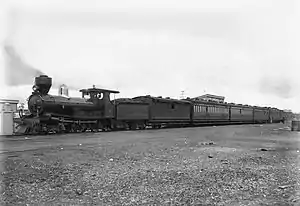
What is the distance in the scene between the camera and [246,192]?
5.52 meters

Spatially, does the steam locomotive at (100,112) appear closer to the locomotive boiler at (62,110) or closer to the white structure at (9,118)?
the locomotive boiler at (62,110)

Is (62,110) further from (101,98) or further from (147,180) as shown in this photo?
(147,180)

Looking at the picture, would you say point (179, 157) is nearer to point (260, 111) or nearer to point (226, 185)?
point (226, 185)

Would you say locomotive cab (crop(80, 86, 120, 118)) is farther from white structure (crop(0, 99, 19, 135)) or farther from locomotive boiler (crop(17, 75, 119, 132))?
white structure (crop(0, 99, 19, 135))

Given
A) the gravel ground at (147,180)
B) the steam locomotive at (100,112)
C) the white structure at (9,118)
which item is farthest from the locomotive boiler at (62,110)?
the gravel ground at (147,180)

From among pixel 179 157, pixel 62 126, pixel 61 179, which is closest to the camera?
pixel 61 179

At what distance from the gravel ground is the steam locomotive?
1115 cm

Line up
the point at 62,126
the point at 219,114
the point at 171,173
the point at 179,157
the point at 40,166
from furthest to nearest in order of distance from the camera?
1. the point at 219,114
2. the point at 62,126
3. the point at 179,157
4. the point at 40,166
5. the point at 171,173

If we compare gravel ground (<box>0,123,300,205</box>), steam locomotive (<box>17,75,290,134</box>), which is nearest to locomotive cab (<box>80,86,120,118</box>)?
steam locomotive (<box>17,75,290,134</box>)

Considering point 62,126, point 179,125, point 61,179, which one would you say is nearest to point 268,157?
point 61,179

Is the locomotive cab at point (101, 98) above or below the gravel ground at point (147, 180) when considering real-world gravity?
above

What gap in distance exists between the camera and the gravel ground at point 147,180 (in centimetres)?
506

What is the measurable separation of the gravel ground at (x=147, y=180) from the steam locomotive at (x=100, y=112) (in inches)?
439

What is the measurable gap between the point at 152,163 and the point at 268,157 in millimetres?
4080
